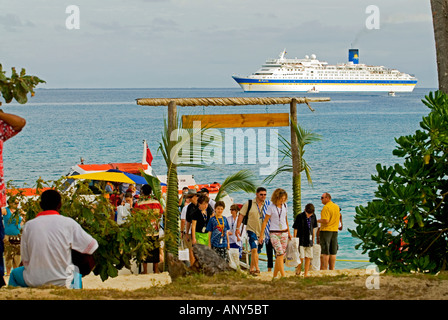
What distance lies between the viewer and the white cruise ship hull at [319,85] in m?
132

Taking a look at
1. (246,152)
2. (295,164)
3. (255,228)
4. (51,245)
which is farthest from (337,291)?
(246,152)

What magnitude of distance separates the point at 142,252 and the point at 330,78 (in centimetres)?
13311

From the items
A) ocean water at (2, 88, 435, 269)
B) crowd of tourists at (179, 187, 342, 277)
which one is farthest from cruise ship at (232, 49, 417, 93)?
crowd of tourists at (179, 187, 342, 277)

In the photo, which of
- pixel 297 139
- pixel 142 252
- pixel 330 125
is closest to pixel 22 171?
pixel 297 139

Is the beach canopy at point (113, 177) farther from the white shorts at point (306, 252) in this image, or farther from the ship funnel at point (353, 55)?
the ship funnel at point (353, 55)

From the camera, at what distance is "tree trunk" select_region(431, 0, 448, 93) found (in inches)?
303

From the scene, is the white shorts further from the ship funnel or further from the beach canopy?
the ship funnel

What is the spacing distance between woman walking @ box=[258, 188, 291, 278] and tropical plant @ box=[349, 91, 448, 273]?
2004 millimetres

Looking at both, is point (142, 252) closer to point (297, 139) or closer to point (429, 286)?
point (429, 286)

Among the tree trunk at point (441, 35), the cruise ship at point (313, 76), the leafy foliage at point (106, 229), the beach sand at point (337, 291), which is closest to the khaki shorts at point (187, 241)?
the leafy foliage at point (106, 229)

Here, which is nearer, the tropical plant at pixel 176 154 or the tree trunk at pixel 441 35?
the tree trunk at pixel 441 35

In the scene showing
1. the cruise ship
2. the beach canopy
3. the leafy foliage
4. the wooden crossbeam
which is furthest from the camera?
the cruise ship

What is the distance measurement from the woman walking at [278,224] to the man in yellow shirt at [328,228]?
1.16m
